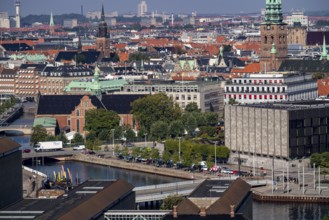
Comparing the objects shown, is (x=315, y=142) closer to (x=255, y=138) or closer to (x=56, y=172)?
(x=255, y=138)

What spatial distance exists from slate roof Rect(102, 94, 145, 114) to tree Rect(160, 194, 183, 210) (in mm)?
19511

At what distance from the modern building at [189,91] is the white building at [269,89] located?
4.91 feet

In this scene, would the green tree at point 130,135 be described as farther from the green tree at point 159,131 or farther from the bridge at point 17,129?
the bridge at point 17,129

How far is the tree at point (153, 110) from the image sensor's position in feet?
170

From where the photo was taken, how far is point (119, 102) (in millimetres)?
53844

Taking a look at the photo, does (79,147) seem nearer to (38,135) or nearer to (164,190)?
(38,135)

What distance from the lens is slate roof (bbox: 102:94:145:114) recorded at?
175 feet

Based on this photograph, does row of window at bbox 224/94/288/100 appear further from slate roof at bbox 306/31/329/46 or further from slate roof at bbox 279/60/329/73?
slate roof at bbox 306/31/329/46

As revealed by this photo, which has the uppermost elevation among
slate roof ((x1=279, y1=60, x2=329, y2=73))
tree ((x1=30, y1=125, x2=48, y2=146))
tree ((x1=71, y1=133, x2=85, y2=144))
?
→ slate roof ((x1=279, y1=60, x2=329, y2=73))

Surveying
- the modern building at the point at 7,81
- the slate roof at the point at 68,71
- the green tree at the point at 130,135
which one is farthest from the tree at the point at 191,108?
the modern building at the point at 7,81

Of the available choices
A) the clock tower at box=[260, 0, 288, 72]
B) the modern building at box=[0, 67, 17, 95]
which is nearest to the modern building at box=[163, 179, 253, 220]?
the clock tower at box=[260, 0, 288, 72]

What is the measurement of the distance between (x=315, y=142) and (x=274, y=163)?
4.53 feet

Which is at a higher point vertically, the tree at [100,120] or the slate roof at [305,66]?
the slate roof at [305,66]

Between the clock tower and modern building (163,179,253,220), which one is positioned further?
the clock tower
